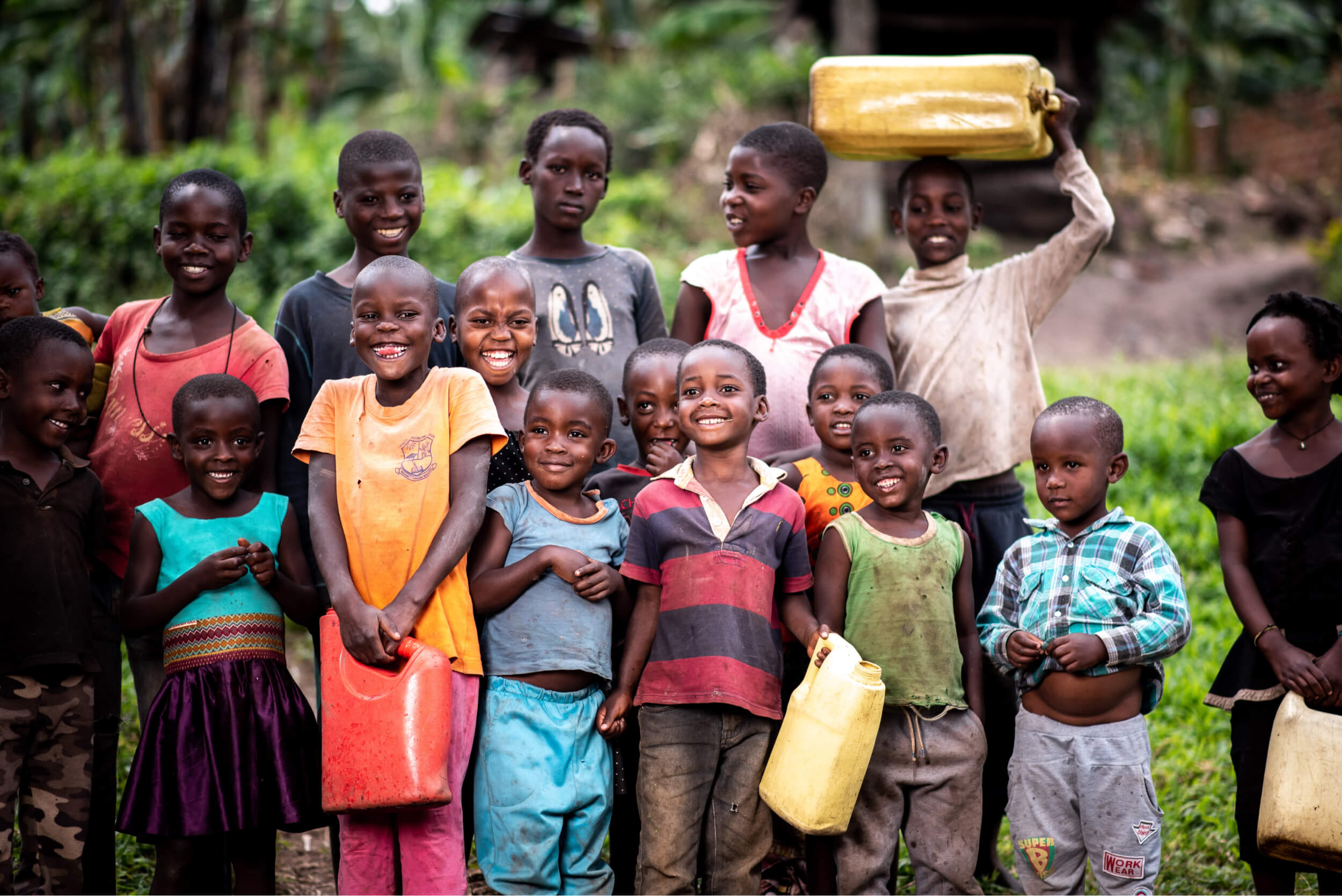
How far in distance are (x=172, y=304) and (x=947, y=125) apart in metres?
2.29

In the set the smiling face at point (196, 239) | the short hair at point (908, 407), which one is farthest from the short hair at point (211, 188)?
the short hair at point (908, 407)

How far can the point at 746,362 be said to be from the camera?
3084 mm

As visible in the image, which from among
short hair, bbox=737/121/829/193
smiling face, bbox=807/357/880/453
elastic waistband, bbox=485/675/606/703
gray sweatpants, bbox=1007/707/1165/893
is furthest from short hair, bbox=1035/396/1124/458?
elastic waistband, bbox=485/675/606/703

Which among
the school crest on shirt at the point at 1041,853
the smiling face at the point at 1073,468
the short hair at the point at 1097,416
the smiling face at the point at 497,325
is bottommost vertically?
the school crest on shirt at the point at 1041,853

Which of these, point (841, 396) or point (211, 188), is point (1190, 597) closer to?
point (841, 396)

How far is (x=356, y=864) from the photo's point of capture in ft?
9.19

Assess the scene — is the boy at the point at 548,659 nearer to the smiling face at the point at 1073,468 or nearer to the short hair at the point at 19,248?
the smiling face at the point at 1073,468

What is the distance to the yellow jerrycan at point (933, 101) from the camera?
350 centimetres

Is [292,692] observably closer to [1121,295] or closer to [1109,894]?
[1109,894]

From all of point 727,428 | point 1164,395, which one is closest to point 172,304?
point 727,428

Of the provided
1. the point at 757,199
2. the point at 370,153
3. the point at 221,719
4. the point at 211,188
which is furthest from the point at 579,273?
the point at 221,719

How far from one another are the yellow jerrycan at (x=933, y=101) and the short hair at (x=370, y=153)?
1227 mm

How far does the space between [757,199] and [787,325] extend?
406 millimetres

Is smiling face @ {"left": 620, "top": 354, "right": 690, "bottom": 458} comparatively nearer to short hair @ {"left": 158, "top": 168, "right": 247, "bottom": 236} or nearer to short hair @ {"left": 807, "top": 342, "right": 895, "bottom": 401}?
short hair @ {"left": 807, "top": 342, "right": 895, "bottom": 401}
